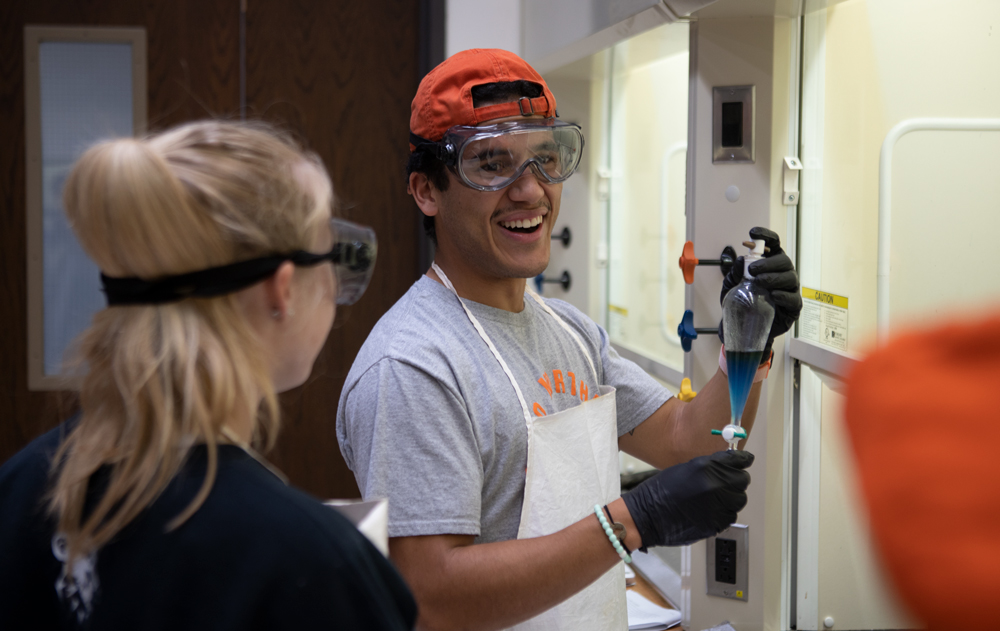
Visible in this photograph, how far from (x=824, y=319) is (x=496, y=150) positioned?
0.75m

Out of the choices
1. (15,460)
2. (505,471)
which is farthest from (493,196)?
(15,460)

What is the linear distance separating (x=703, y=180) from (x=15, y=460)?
1314 millimetres

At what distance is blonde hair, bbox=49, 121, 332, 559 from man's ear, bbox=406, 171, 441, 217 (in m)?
0.65

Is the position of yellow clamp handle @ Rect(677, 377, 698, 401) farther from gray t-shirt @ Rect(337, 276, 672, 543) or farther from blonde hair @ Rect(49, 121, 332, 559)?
blonde hair @ Rect(49, 121, 332, 559)

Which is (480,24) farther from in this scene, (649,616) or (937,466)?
(937,466)

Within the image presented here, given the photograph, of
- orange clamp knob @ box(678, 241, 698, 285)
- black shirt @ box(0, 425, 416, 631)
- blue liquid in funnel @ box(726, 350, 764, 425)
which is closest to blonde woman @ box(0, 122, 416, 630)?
black shirt @ box(0, 425, 416, 631)

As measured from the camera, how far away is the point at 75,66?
2855 mm

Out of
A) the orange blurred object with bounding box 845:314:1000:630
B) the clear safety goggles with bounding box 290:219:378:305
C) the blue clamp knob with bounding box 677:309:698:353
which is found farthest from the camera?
the blue clamp knob with bounding box 677:309:698:353

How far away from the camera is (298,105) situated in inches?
118

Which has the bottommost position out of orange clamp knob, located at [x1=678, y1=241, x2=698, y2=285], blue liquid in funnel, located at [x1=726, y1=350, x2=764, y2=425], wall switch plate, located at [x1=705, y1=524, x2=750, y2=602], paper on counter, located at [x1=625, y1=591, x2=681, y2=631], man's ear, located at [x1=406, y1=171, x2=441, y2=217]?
paper on counter, located at [x1=625, y1=591, x2=681, y2=631]

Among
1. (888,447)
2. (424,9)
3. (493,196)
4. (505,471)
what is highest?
(424,9)

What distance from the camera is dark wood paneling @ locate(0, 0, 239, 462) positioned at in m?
2.82

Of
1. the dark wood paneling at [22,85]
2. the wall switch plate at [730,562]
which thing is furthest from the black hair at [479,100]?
the dark wood paneling at [22,85]

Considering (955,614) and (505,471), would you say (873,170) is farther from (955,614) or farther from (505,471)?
(955,614)
